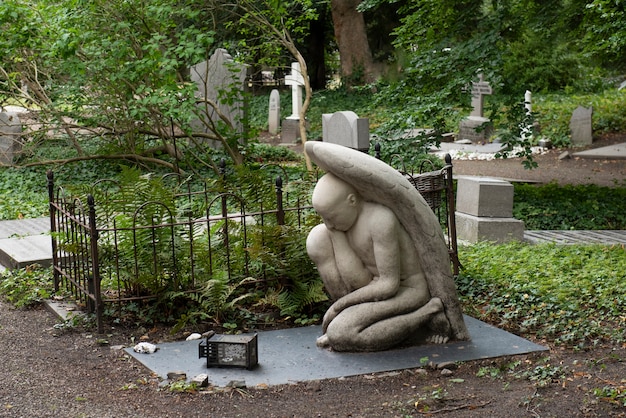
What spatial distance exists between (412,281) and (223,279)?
180 cm

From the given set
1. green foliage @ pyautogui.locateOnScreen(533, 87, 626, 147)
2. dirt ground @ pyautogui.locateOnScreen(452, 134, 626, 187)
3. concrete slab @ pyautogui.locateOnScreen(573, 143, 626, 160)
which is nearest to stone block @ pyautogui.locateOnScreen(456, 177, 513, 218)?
dirt ground @ pyautogui.locateOnScreen(452, 134, 626, 187)

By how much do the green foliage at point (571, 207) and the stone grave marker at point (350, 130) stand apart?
289cm

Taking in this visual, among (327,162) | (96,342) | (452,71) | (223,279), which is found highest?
(452,71)

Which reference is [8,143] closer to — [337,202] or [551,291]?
[337,202]

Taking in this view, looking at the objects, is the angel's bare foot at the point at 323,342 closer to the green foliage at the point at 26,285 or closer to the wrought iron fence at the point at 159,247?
the wrought iron fence at the point at 159,247

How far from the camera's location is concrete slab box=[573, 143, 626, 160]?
1884cm

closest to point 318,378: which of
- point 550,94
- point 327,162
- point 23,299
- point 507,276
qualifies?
point 327,162

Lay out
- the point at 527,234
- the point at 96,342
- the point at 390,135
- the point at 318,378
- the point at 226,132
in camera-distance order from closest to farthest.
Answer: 1. the point at 318,378
2. the point at 96,342
3. the point at 527,234
4. the point at 390,135
5. the point at 226,132

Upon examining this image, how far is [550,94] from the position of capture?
26.0 m

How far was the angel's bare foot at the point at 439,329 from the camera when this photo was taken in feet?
21.1

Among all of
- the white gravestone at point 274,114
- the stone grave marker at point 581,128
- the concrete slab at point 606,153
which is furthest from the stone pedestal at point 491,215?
the white gravestone at point 274,114

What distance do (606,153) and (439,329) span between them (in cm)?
1420

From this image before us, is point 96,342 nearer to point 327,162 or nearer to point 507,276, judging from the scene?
point 327,162

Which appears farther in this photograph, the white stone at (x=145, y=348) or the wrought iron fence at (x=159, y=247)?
the wrought iron fence at (x=159, y=247)
